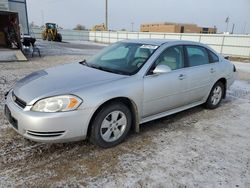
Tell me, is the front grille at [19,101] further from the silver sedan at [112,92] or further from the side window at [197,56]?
the side window at [197,56]

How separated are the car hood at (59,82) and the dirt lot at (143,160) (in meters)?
0.76

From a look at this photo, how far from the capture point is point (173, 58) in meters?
3.70

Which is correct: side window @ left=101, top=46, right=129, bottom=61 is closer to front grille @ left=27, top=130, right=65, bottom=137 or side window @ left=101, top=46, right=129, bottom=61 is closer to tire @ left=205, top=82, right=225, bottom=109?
front grille @ left=27, top=130, right=65, bottom=137

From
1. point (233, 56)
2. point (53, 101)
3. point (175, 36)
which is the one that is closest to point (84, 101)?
point (53, 101)

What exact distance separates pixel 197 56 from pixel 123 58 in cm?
151

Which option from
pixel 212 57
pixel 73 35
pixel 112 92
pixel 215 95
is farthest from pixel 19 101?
pixel 73 35

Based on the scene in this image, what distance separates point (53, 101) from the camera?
2.54 meters

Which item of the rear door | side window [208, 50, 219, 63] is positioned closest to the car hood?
the rear door

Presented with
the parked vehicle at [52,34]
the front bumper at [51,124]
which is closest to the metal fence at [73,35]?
the parked vehicle at [52,34]

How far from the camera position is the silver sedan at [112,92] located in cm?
253

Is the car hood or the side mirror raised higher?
the side mirror

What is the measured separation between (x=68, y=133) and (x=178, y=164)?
141 centimetres

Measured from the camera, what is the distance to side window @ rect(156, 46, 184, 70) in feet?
11.4

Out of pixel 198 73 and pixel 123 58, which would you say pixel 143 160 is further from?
Answer: pixel 198 73
